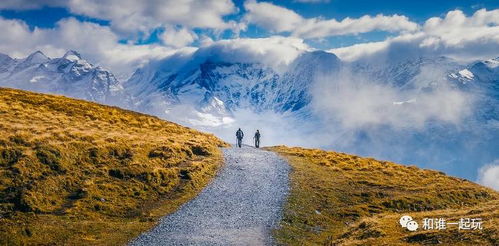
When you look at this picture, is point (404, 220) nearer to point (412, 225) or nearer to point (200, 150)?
point (412, 225)

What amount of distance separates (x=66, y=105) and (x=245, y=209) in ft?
138

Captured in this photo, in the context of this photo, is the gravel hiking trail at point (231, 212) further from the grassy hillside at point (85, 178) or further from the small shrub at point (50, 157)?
the small shrub at point (50, 157)

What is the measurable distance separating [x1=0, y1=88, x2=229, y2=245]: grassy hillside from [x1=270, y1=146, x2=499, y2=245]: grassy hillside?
9400 mm

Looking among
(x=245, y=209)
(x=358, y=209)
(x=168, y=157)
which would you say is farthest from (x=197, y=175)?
(x=358, y=209)

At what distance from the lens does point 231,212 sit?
34094mm

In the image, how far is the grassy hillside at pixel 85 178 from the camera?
95.3 ft

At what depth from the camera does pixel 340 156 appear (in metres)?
63.5

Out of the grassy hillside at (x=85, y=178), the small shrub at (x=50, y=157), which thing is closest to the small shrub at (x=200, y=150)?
the grassy hillside at (x=85, y=178)
